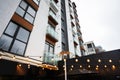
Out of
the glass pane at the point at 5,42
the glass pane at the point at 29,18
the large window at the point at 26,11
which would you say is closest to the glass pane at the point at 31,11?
the large window at the point at 26,11

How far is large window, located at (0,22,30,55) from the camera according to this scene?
6679 mm

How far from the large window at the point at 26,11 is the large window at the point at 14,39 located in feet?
3.84

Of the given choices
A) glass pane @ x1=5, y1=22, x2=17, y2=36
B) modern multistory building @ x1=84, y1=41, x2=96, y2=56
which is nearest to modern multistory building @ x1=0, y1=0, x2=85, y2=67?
glass pane @ x1=5, y1=22, x2=17, y2=36

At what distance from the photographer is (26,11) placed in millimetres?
9086

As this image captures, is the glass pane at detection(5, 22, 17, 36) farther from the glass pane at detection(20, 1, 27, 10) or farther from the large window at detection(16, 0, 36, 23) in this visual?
the glass pane at detection(20, 1, 27, 10)

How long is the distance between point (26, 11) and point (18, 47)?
3.30 meters

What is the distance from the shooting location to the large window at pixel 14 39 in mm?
6679

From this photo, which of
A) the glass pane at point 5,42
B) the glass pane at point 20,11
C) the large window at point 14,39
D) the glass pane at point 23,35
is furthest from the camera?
the glass pane at point 20,11

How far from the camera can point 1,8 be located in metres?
6.79

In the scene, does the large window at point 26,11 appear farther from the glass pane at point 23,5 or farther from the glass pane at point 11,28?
the glass pane at point 11,28

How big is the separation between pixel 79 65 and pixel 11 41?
5.64 m

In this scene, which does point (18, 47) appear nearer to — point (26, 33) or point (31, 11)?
point (26, 33)

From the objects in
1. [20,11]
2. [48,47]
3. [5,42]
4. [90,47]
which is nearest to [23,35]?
[5,42]

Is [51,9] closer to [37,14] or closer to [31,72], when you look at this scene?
[37,14]
